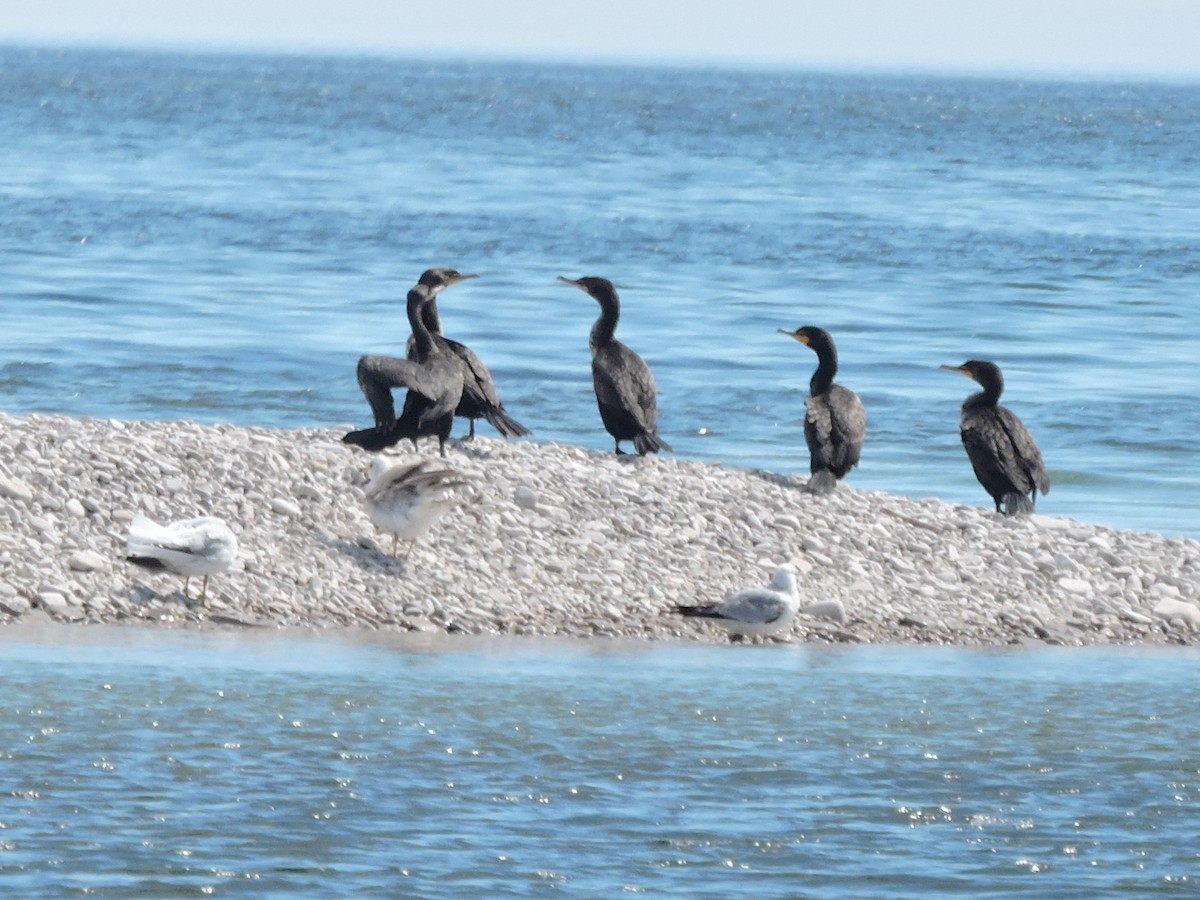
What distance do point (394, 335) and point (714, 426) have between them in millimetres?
5892

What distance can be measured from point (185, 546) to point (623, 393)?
4921mm

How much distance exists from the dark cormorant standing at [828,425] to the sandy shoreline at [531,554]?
19.8 inches

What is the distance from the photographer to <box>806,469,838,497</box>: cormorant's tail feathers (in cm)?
1366

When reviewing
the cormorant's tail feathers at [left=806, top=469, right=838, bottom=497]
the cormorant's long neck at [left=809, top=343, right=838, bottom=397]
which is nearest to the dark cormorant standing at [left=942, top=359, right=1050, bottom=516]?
the cormorant's long neck at [left=809, top=343, right=838, bottom=397]

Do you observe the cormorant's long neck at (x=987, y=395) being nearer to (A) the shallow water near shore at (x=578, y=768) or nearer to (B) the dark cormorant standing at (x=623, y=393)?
(B) the dark cormorant standing at (x=623, y=393)

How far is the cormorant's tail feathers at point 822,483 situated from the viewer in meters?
13.7

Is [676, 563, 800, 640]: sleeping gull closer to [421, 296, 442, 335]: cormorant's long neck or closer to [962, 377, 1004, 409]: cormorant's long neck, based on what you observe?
[421, 296, 442, 335]: cormorant's long neck

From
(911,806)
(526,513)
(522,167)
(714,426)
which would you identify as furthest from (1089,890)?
(522,167)

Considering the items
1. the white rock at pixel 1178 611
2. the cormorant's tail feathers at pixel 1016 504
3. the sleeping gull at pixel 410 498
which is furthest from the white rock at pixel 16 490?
the cormorant's tail feathers at pixel 1016 504

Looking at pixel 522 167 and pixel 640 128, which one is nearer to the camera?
pixel 522 167

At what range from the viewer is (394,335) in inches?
963

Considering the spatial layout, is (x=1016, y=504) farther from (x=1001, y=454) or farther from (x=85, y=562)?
(x=85, y=562)

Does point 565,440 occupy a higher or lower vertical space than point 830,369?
lower

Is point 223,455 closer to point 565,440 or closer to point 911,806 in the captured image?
point 911,806
